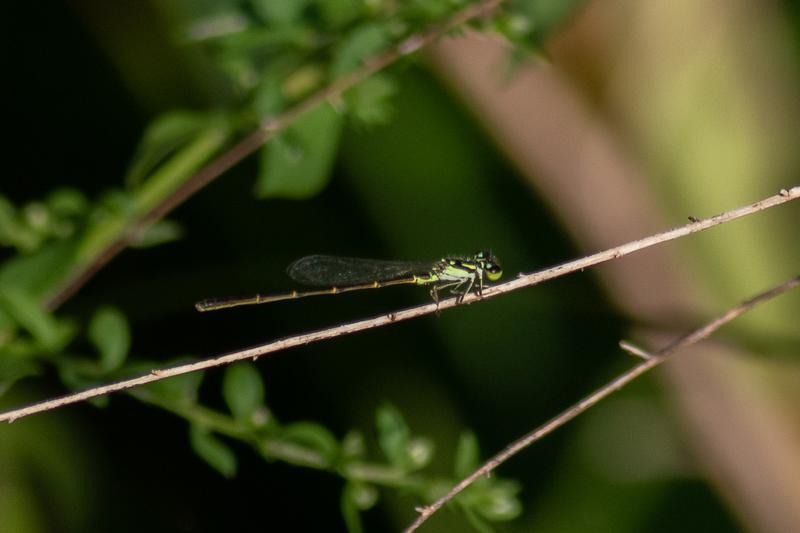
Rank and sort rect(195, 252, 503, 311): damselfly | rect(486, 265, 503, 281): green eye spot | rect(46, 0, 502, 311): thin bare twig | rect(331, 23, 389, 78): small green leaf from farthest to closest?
rect(486, 265, 503, 281): green eye spot
rect(195, 252, 503, 311): damselfly
rect(46, 0, 502, 311): thin bare twig
rect(331, 23, 389, 78): small green leaf

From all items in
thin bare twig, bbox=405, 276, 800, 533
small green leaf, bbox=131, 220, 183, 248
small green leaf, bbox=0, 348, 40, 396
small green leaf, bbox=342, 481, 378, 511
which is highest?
small green leaf, bbox=131, 220, 183, 248

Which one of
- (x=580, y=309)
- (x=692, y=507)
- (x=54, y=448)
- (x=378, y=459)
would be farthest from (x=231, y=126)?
(x=692, y=507)

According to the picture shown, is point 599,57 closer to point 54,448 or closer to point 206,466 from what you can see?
point 206,466

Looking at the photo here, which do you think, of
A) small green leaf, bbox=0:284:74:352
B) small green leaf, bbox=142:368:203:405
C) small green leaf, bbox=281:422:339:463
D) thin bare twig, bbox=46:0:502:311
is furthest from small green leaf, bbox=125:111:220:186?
small green leaf, bbox=281:422:339:463

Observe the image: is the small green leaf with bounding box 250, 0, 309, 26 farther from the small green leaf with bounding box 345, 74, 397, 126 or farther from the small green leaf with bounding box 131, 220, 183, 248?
the small green leaf with bounding box 131, 220, 183, 248

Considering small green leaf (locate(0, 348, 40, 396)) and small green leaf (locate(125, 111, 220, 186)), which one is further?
small green leaf (locate(125, 111, 220, 186))

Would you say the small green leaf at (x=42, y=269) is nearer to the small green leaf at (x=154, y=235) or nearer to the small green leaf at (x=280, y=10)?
the small green leaf at (x=154, y=235)

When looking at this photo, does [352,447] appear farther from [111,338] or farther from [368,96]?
[368,96]
